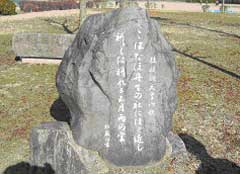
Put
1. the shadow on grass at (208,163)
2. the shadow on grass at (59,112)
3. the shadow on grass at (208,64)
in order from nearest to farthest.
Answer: the shadow on grass at (208,163), the shadow on grass at (59,112), the shadow on grass at (208,64)

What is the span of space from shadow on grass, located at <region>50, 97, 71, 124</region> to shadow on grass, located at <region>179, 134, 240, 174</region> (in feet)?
8.93

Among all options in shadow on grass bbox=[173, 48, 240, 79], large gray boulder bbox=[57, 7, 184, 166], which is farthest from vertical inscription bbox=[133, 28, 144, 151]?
shadow on grass bbox=[173, 48, 240, 79]

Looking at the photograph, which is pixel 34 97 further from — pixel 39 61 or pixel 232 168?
pixel 232 168

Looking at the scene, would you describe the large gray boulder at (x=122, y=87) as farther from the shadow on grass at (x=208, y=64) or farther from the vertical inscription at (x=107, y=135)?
the shadow on grass at (x=208, y=64)

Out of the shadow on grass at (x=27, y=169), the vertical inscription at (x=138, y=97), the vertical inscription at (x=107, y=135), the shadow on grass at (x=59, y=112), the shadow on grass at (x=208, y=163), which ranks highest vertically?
the vertical inscription at (x=138, y=97)

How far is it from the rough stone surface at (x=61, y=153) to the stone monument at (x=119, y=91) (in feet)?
0.05

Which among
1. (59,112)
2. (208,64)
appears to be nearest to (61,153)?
(59,112)

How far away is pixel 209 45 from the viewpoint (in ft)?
58.7

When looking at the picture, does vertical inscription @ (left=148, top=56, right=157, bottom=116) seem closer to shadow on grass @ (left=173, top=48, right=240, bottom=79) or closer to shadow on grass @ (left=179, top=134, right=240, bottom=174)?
shadow on grass @ (left=179, top=134, right=240, bottom=174)

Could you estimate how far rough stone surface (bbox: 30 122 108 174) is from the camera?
6.00 m

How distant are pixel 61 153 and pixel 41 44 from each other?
8.23m

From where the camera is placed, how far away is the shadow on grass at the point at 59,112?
29.9 feet

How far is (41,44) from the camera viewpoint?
14.0 m

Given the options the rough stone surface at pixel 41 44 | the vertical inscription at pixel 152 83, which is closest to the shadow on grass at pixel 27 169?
the vertical inscription at pixel 152 83
